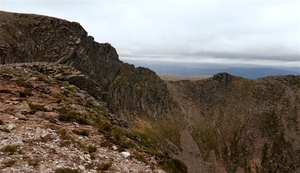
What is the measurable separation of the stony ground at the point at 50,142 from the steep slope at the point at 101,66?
28.2 meters

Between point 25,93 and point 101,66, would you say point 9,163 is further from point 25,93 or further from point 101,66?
point 101,66

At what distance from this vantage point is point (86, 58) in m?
132

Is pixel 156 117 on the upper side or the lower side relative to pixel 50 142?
lower

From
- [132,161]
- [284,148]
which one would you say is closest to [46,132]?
[132,161]

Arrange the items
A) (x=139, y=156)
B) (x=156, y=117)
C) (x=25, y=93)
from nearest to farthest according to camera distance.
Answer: (x=139, y=156), (x=25, y=93), (x=156, y=117)

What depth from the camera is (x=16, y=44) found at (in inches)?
3944

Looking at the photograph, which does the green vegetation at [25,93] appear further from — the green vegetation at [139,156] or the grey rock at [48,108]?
the green vegetation at [139,156]

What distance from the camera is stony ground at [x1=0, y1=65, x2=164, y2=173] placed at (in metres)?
13.6

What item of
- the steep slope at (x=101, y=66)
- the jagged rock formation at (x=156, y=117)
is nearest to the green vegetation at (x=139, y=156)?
the steep slope at (x=101, y=66)

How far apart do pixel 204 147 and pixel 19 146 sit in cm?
17556

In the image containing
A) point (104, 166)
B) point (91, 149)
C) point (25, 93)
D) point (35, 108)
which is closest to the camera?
point (104, 166)

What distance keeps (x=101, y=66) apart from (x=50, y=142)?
147 metres

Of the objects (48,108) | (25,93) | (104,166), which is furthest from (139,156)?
(25,93)

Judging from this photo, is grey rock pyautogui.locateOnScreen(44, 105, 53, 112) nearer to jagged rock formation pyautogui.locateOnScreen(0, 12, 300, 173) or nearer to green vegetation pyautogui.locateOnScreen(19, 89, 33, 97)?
green vegetation pyautogui.locateOnScreen(19, 89, 33, 97)
